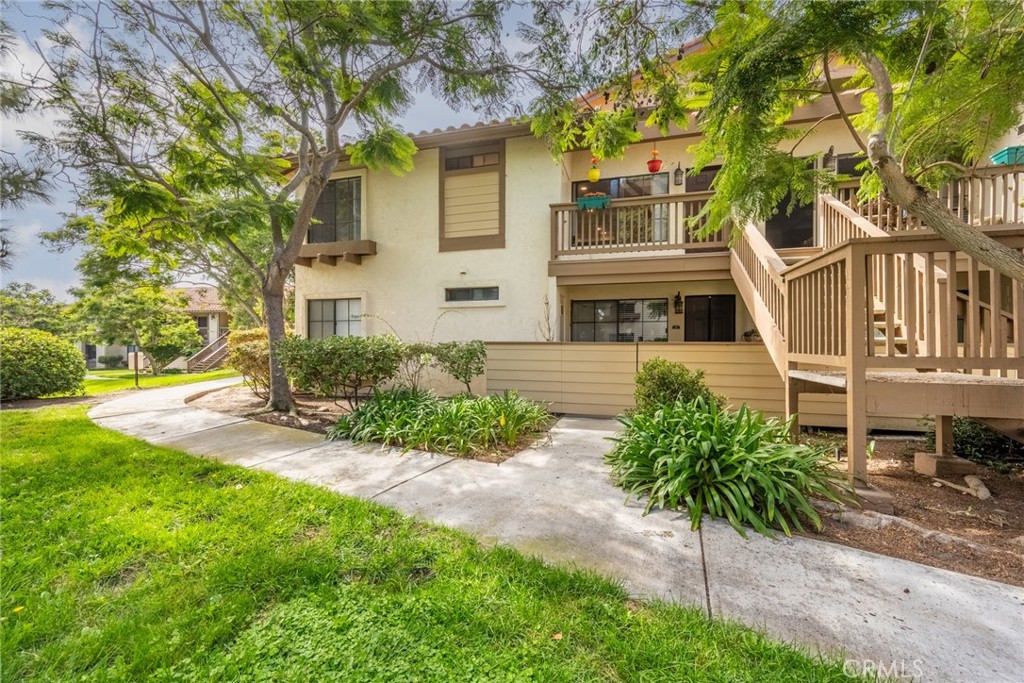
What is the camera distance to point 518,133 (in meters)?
8.37

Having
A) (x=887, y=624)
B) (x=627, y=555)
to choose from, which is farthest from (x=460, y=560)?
(x=887, y=624)

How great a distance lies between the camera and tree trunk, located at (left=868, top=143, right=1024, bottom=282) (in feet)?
9.30

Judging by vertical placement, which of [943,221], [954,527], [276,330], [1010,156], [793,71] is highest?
[1010,156]

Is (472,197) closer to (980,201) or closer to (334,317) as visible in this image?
(334,317)

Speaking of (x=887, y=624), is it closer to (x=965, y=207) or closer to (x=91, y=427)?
(x=965, y=207)

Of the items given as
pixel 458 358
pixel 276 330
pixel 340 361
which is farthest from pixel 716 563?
pixel 276 330

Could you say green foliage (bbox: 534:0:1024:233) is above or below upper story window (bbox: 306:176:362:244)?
below

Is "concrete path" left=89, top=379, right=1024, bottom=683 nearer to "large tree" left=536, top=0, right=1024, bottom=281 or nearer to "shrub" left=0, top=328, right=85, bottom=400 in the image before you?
"large tree" left=536, top=0, right=1024, bottom=281

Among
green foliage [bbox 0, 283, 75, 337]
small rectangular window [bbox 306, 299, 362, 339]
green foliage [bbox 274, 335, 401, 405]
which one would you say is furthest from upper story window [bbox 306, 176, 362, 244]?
green foliage [bbox 0, 283, 75, 337]

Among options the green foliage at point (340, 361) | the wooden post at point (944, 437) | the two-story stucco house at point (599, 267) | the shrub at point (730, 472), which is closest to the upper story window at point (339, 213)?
the two-story stucco house at point (599, 267)

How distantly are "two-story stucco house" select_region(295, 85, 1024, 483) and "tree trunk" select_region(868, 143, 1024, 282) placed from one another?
0.78 meters

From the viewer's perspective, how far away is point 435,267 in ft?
30.3

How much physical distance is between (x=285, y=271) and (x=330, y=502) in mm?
5113

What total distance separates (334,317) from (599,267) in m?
6.56
